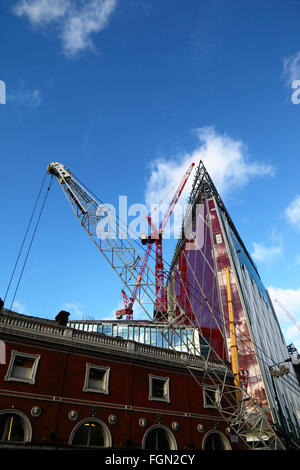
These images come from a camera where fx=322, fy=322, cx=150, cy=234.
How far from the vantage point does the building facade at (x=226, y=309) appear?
47781mm

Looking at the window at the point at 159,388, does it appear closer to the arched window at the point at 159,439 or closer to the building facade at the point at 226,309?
the arched window at the point at 159,439

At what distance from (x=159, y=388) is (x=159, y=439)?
4.06 m

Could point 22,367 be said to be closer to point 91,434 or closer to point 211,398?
point 91,434

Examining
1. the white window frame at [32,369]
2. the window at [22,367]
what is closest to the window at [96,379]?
the white window frame at [32,369]

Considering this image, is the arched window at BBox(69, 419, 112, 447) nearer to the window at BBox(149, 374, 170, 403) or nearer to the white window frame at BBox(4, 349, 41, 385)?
the white window frame at BBox(4, 349, 41, 385)

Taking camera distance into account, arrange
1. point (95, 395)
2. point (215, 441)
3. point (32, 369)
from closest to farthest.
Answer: point (32, 369), point (95, 395), point (215, 441)

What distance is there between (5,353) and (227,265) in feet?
145

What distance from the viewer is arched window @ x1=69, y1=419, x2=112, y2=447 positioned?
24.4 metres

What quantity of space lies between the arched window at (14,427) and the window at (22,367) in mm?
2249

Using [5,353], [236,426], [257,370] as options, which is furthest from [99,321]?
[5,353]

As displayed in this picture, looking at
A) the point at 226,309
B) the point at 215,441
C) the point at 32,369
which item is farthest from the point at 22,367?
the point at 226,309

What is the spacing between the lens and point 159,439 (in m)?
27.6

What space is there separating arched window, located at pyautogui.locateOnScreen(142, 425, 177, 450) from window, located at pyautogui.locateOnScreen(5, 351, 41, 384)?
10775 millimetres
